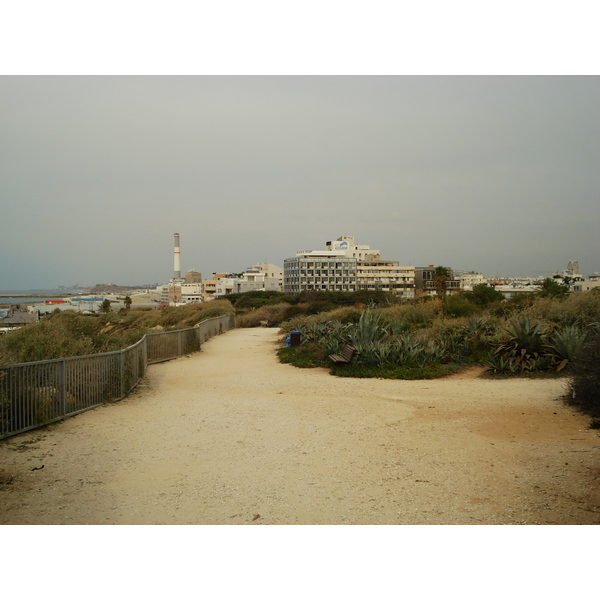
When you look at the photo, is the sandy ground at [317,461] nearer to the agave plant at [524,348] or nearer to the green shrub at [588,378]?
the green shrub at [588,378]

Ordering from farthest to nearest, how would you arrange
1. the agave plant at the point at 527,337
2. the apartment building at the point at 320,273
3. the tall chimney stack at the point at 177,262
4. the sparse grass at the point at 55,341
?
the tall chimney stack at the point at 177,262 < the apartment building at the point at 320,273 < the agave plant at the point at 527,337 < the sparse grass at the point at 55,341

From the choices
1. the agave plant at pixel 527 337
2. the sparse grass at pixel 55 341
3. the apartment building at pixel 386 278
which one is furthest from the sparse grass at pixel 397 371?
the apartment building at pixel 386 278

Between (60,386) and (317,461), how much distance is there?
4.76 meters

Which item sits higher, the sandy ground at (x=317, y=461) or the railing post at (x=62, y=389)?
the railing post at (x=62, y=389)

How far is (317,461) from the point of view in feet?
19.0

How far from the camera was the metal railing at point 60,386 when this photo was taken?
22.9 feet

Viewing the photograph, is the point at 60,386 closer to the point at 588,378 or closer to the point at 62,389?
the point at 62,389

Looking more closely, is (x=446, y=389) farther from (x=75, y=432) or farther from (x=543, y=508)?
(x=75, y=432)

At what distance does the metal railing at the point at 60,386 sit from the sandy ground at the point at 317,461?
28cm

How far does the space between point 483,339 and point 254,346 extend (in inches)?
418

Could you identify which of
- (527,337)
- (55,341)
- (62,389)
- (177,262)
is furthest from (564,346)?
(177,262)

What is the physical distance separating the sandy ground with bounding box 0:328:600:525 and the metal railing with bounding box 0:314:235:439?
11.0 inches

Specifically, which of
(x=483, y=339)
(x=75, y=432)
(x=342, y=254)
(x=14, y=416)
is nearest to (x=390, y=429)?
(x=75, y=432)

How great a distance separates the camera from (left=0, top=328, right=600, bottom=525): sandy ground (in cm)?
432
